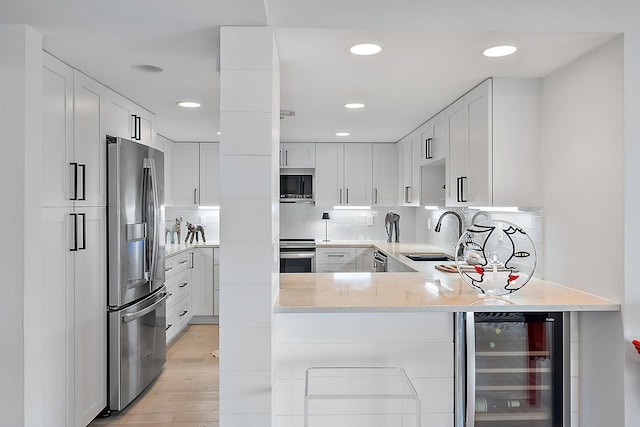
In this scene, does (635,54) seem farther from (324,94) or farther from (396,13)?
(324,94)

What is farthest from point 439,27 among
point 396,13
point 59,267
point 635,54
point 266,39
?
point 59,267

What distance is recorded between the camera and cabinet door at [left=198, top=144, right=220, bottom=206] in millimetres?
5398

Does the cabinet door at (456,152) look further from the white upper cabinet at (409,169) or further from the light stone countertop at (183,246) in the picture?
the light stone countertop at (183,246)

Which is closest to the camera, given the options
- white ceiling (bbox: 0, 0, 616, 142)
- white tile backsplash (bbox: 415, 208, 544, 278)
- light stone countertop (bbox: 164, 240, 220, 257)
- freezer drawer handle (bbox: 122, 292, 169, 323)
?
white ceiling (bbox: 0, 0, 616, 142)

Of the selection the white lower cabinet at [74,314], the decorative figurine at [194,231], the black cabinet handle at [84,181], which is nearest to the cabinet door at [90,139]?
the black cabinet handle at [84,181]

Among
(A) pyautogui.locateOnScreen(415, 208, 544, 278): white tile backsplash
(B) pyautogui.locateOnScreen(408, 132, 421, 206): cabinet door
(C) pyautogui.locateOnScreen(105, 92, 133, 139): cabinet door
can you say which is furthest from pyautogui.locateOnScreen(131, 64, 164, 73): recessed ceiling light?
(B) pyautogui.locateOnScreen(408, 132, 421, 206): cabinet door

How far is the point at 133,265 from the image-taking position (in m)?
3.03

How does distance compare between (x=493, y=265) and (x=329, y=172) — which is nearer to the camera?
(x=493, y=265)

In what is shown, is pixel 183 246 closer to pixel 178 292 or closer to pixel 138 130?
pixel 178 292

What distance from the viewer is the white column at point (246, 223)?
1826mm

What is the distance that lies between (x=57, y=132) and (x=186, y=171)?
3082 mm

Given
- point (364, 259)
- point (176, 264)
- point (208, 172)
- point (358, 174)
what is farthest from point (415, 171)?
point (176, 264)

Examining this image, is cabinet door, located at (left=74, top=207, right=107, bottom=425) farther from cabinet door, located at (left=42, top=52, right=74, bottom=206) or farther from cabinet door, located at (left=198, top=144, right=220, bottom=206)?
cabinet door, located at (left=198, top=144, right=220, bottom=206)

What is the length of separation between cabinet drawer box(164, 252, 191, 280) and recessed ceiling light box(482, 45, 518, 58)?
3.25 metres
